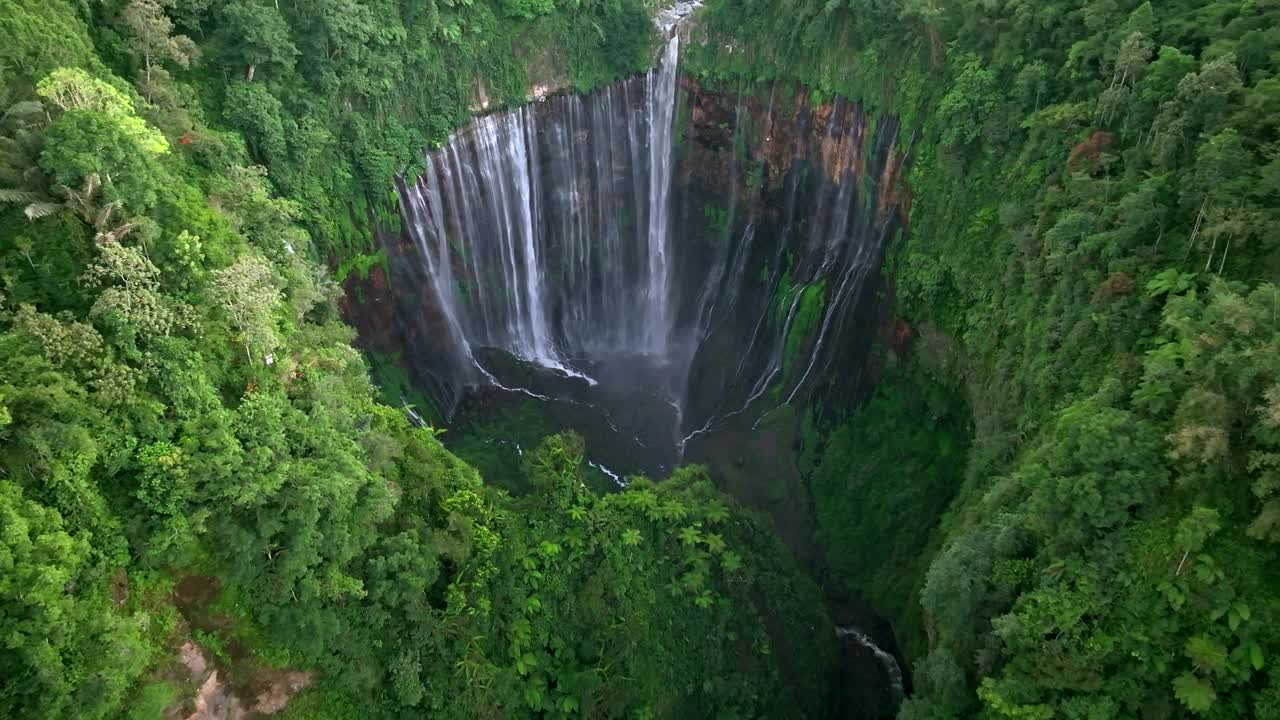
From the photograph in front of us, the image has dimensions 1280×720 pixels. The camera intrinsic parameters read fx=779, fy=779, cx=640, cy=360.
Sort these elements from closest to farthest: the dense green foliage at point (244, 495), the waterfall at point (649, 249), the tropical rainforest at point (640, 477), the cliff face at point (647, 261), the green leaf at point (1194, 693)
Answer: the green leaf at point (1194, 693) < the dense green foliage at point (244, 495) < the tropical rainforest at point (640, 477) < the cliff face at point (647, 261) < the waterfall at point (649, 249)

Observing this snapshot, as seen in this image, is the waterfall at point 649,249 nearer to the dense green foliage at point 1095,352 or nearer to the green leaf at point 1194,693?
the dense green foliage at point 1095,352

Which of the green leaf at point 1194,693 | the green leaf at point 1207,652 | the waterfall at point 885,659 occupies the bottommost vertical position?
the waterfall at point 885,659

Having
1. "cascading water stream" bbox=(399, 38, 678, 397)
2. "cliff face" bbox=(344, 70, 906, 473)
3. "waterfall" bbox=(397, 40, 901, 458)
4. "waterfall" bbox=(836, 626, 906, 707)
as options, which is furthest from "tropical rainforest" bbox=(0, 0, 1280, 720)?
"cascading water stream" bbox=(399, 38, 678, 397)

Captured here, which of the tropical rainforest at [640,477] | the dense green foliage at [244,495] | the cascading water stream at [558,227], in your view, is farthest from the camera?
the cascading water stream at [558,227]

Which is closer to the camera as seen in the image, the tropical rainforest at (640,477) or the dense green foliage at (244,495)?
the dense green foliage at (244,495)

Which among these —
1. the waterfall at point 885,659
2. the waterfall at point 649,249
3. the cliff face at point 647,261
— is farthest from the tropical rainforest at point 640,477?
the waterfall at point 649,249

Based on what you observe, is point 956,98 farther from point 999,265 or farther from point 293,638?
point 293,638
